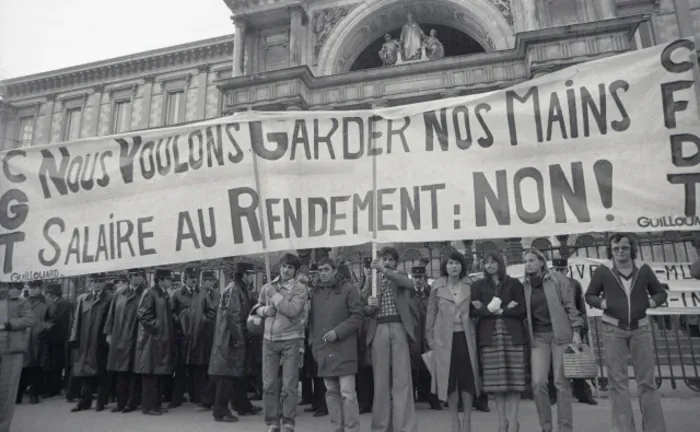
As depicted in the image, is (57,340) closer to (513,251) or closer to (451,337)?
(451,337)

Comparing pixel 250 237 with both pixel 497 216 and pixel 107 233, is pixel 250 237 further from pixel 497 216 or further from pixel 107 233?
pixel 497 216

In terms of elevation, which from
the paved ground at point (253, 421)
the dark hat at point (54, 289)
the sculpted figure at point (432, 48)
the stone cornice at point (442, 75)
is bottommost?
the paved ground at point (253, 421)

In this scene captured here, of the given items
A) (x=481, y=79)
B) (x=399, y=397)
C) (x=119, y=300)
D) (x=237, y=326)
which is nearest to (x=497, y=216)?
(x=399, y=397)

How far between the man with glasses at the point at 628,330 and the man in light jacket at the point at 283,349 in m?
3.12

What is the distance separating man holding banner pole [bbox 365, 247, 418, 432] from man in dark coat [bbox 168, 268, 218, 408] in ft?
11.2

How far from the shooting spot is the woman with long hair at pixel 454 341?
5.03m

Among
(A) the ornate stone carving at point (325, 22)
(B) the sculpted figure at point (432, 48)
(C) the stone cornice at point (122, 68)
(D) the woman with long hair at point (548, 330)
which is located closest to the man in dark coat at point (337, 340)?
(D) the woman with long hair at point (548, 330)

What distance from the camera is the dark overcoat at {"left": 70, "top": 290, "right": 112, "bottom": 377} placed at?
769 cm

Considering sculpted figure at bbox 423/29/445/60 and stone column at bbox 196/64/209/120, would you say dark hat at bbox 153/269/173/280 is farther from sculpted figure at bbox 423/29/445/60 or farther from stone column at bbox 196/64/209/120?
stone column at bbox 196/64/209/120

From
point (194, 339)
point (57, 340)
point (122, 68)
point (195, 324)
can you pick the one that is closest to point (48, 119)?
point (122, 68)

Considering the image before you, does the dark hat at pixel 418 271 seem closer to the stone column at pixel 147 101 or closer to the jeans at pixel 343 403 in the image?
the jeans at pixel 343 403

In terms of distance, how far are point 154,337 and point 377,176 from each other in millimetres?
4340

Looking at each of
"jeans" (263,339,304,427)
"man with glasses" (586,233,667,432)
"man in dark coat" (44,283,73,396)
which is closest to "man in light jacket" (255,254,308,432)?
"jeans" (263,339,304,427)

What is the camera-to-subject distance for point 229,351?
6.59 meters
